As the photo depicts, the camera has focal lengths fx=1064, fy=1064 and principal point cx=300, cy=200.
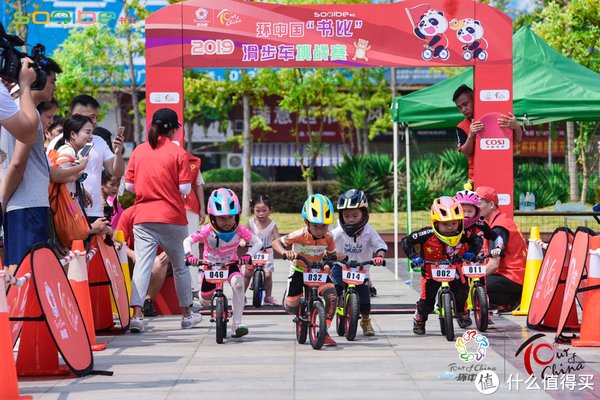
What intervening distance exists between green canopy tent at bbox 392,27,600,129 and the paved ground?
5070 millimetres

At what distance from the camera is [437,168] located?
28609mm

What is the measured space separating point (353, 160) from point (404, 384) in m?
22.3

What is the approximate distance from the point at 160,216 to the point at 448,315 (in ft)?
9.70

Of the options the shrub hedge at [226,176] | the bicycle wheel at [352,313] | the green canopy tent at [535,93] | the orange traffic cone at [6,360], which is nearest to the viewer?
the orange traffic cone at [6,360]

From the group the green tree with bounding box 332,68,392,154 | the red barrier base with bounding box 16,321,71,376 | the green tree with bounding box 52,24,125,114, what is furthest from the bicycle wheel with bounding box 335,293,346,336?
the green tree with bounding box 332,68,392,154

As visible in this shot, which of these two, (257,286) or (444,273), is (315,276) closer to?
(444,273)

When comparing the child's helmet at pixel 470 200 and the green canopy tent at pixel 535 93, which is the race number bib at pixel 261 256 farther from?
the green canopy tent at pixel 535 93

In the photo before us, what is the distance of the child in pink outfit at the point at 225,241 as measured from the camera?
372 inches

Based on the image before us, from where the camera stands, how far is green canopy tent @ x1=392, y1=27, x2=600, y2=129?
14.9m

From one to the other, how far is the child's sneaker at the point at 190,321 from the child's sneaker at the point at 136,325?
1.54ft

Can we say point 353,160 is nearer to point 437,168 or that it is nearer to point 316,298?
point 437,168

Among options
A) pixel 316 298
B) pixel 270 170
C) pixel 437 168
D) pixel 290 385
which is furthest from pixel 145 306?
pixel 270 170

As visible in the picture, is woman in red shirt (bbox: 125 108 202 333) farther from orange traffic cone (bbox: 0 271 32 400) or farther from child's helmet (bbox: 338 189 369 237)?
orange traffic cone (bbox: 0 271 32 400)

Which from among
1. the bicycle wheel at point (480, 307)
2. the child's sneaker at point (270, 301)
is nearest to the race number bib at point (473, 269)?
the bicycle wheel at point (480, 307)
